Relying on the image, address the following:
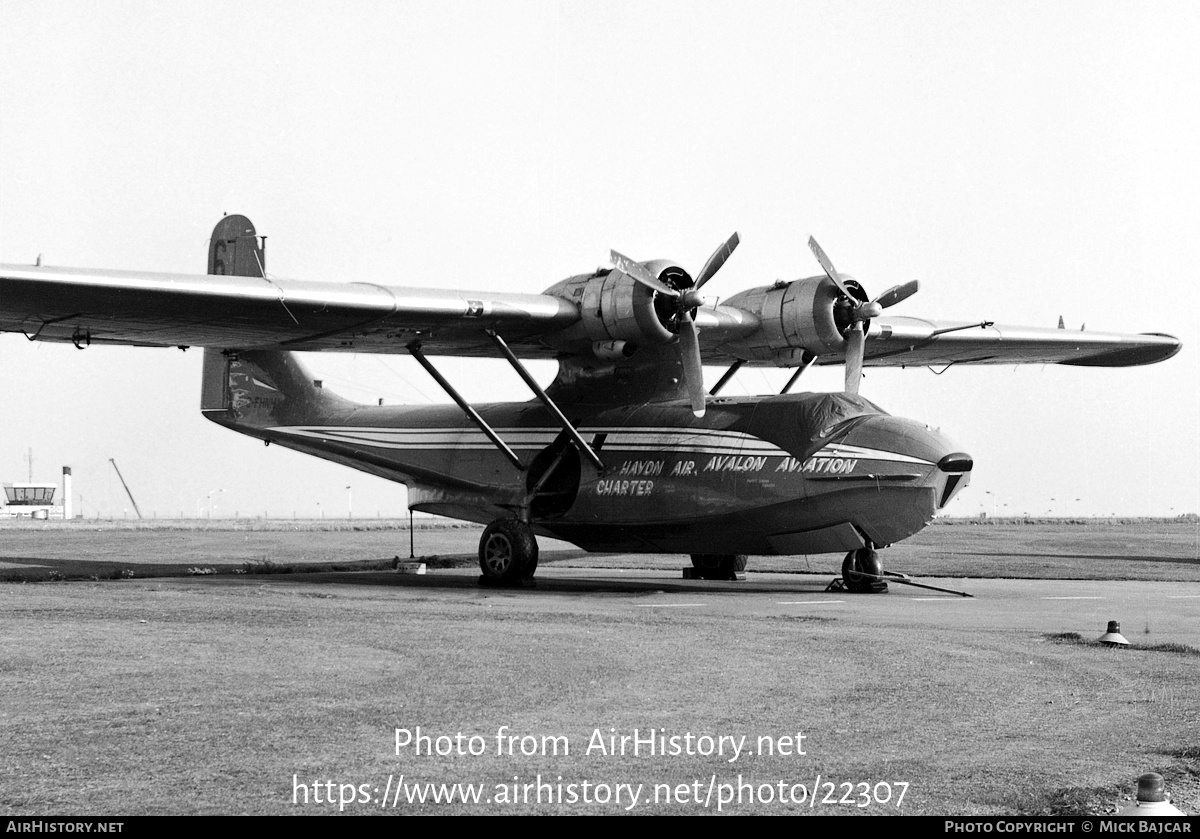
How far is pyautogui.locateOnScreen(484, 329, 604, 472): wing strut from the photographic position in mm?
23600

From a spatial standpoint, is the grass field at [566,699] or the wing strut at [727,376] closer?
the grass field at [566,699]

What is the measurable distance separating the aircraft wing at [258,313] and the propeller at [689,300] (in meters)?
1.74

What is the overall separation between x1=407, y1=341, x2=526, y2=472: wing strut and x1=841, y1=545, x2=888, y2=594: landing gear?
253 inches

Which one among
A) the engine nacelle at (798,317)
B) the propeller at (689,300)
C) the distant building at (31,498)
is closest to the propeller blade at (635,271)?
the propeller at (689,300)

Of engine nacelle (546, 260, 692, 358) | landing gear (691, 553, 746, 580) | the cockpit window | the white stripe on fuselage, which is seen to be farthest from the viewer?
landing gear (691, 553, 746, 580)

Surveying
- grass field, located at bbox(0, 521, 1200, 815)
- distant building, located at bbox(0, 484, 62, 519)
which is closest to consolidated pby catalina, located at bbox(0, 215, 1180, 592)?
grass field, located at bbox(0, 521, 1200, 815)

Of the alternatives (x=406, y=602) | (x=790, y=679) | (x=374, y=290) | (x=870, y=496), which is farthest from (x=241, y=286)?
(x=790, y=679)

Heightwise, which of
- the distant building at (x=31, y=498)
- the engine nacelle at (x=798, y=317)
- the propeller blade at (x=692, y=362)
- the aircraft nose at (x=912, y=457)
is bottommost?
the distant building at (x=31, y=498)

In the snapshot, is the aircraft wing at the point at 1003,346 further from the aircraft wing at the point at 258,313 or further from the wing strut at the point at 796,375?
the aircraft wing at the point at 258,313

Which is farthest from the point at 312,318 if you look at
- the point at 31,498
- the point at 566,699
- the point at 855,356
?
the point at 31,498

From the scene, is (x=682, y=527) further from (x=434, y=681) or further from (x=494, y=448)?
(x=434, y=681)

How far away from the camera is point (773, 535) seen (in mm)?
22328

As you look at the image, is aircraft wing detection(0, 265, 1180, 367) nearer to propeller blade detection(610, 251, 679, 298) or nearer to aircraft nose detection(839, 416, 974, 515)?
propeller blade detection(610, 251, 679, 298)

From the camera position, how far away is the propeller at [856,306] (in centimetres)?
2427
